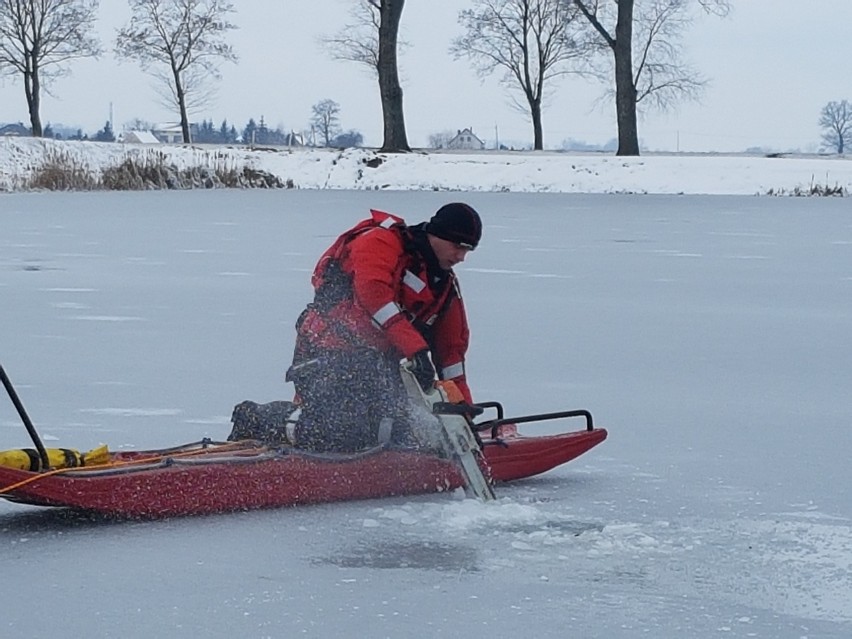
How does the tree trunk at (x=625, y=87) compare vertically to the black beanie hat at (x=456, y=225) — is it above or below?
above

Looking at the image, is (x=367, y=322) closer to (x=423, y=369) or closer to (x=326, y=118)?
(x=423, y=369)

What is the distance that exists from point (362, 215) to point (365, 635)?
1475 centimetres

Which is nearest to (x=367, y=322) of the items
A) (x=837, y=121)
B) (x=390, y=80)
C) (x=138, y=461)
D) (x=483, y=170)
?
(x=138, y=461)

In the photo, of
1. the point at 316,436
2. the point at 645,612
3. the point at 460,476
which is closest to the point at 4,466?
the point at 316,436

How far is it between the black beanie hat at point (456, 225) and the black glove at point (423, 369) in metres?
0.40

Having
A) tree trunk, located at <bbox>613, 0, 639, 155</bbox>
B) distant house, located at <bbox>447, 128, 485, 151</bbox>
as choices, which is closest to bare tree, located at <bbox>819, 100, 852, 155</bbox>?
distant house, located at <bbox>447, 128, 485, 151</bbox>

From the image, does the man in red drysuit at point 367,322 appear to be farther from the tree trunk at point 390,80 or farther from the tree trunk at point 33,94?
the tree trunk at point 33,94

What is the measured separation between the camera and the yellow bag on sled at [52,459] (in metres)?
3.77

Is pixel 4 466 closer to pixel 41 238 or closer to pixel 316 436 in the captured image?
pixel 316 436

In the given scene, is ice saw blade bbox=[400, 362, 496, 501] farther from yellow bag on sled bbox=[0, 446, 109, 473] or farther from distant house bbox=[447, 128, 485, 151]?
distant house bbox=[447, 128, 485, 151]

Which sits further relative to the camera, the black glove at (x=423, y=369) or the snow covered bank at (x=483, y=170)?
the snow covered bank at (x=483, y=170)

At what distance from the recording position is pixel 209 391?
571cm

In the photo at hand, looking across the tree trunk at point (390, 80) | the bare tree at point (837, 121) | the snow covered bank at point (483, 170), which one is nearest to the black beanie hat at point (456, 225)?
the snow covered bank at point (483, 170)

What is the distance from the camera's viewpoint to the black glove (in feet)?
14.0
